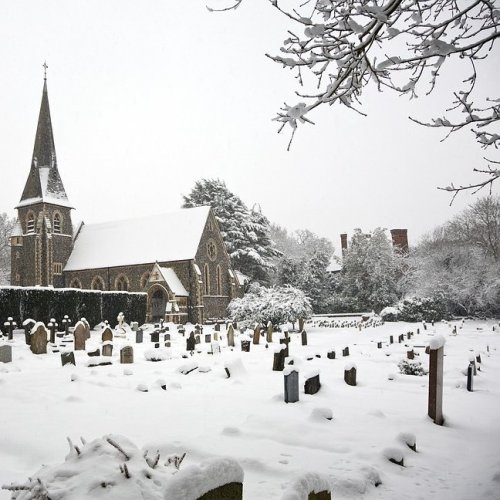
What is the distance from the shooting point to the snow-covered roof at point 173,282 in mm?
32822

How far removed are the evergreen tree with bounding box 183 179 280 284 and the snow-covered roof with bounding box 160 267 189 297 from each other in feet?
32.6

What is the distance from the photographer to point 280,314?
24000 mm

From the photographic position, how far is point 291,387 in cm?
646

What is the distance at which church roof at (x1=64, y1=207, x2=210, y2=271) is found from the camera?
35.8 m

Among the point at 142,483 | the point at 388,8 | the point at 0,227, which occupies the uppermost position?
the point at 0,227

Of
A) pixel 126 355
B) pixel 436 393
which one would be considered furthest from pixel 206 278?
pixel 436 393

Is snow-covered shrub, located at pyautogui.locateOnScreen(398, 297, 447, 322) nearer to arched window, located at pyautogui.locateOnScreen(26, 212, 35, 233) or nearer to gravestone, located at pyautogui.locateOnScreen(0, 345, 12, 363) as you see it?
gravestone, located at pyautogui.locateOnScreen(0, 345, 12, 363)

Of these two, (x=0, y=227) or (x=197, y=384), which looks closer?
(x=197, y=384)

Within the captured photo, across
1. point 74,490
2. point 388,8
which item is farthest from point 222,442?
point 388,8

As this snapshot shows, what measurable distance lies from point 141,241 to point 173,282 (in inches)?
246

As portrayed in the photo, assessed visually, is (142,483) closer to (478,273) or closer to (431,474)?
(431,474)

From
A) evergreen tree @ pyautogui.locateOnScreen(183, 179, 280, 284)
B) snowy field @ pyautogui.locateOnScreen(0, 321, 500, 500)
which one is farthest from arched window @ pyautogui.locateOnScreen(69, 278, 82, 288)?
snowy field @ pyautogui.locateOnScreen(0, 321, 500, 500)

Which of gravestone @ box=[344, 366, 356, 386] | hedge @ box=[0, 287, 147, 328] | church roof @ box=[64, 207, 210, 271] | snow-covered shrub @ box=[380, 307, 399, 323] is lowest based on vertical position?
snow-covered shrub @ box=[380, 307, 399, 323]

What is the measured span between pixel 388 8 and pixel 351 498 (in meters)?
3.81
